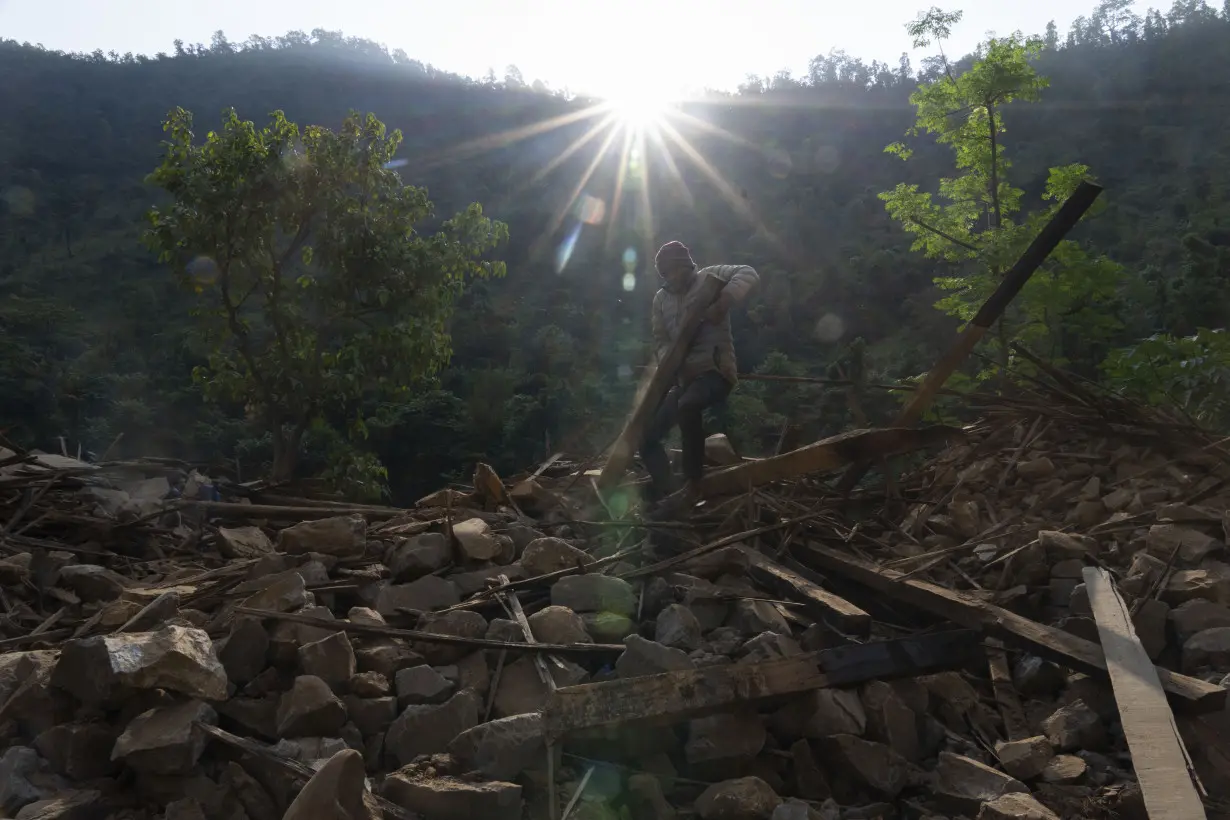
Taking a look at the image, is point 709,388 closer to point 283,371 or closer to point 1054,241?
point 1054,241

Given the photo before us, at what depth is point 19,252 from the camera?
4656 cm

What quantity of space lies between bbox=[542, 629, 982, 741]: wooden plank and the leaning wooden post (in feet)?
5.87

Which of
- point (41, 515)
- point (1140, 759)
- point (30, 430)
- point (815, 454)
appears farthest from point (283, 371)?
point (30, 430)

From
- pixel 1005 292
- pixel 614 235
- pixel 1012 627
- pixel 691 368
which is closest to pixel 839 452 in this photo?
pixel 691 368

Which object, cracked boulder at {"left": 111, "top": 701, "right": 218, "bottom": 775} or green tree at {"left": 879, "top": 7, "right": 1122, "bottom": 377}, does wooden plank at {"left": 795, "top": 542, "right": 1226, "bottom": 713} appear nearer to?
cracked boulder at {"left": 111, "top": 701, "right": 218, "bottom": 775}

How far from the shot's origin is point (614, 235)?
185ft

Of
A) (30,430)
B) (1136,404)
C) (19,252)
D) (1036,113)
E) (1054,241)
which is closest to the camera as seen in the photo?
(1054,241)

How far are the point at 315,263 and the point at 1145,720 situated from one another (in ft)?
29.0

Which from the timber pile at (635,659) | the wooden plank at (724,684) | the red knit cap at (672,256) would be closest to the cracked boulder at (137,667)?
the timber pile at (635,659)

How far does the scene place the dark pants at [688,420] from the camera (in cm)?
475

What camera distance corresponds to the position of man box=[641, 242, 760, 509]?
473 cm

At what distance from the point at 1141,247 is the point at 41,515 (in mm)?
44299

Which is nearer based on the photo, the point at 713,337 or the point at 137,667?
the point at 137,667

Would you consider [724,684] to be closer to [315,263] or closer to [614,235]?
[315,263]
